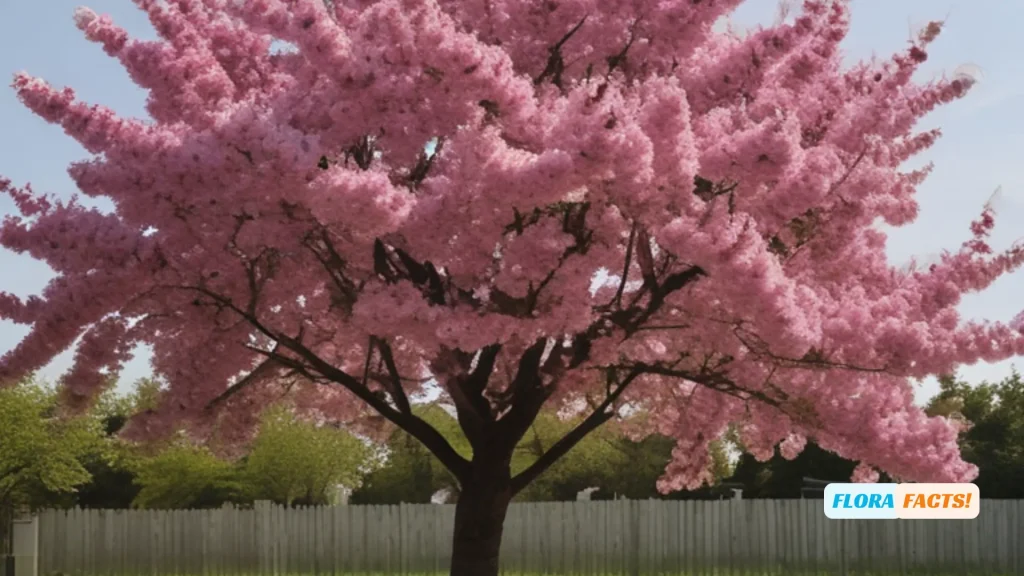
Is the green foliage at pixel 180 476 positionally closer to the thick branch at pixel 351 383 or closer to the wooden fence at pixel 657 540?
the wooden fence at pixel 657 540

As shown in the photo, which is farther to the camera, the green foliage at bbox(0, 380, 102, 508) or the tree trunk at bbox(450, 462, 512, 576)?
the green foliage at bbox(0, 380, 102, 508)

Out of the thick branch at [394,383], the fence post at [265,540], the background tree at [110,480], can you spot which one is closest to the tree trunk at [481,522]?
the thick branch at [394,383]

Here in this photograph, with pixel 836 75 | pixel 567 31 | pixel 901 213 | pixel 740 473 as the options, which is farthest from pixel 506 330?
pixel 740 473

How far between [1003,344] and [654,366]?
13.5ft

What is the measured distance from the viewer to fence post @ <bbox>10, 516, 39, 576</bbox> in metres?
27.9

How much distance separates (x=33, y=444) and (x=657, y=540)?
19.2 meters

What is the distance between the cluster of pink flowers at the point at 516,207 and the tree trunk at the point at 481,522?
1469 mm

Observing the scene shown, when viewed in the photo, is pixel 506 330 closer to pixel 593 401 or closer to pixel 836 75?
pixel 836 75

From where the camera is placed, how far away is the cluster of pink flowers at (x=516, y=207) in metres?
11.0

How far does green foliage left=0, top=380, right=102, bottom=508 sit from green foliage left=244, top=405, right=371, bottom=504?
17.6ft

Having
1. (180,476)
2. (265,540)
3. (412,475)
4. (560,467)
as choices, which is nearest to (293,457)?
(180,476)

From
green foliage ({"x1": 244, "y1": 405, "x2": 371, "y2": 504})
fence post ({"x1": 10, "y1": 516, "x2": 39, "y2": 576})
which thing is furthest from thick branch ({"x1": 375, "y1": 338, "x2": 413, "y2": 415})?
green foliage ({"x1": 244, "y1": 405, "x2": 371, "y2": 504})

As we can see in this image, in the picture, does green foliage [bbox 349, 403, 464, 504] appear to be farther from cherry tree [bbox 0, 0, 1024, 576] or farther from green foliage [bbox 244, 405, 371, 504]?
cherry tree [bbox 0, 0, 1024, 576]

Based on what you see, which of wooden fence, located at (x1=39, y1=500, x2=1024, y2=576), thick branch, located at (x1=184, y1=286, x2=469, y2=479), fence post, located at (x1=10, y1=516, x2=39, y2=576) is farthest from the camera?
fence post, located at (x1=10, y1=516, x2=39, y2=576)
